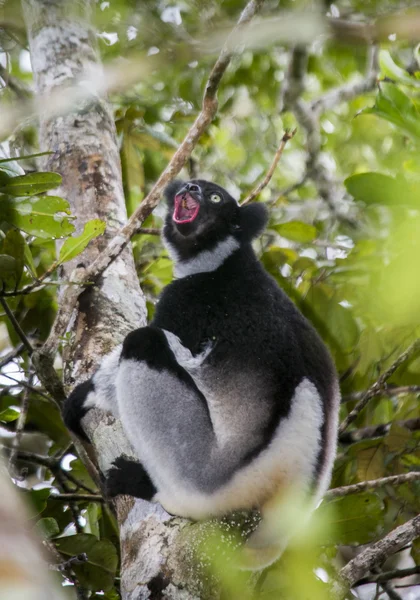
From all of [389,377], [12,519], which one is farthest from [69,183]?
[12,519]

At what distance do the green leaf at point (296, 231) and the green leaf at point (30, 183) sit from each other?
1.69 meters

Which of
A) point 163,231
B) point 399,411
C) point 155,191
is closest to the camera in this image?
point 155,191

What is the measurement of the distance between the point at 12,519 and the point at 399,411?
3347 millimetres

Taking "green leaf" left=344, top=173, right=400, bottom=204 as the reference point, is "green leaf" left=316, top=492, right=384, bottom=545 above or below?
below

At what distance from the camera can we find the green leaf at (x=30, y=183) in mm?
2824

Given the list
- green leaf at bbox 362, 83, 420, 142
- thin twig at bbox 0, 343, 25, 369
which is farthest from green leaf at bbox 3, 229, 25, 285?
green leaf at bbox 362, 83, 420, 142

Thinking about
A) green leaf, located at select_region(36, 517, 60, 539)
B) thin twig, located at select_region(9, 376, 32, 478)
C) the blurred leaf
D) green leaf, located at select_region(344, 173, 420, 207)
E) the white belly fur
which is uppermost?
green leaf, located at select_region(344, 173, 420, 207)

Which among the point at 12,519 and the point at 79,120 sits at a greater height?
the point at 12,519

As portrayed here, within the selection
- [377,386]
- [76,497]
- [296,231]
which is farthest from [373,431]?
[76,497]

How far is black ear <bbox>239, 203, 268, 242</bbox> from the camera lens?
12.9 feet

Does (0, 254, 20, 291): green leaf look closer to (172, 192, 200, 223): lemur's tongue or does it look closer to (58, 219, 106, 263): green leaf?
(58, 219, 106, 263): green leaf

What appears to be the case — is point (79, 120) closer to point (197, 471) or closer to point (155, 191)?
point (155, 191)

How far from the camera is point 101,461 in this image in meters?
2.75

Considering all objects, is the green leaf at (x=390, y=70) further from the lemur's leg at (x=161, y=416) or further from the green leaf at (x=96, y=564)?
the green leaf at (x=96, y=564)
